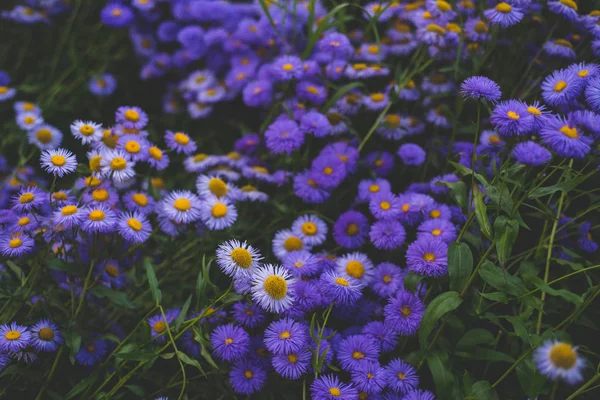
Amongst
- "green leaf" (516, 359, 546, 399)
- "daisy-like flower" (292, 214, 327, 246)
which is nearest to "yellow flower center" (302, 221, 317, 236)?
"daisy-like flower" (292, 214, 327, 246)

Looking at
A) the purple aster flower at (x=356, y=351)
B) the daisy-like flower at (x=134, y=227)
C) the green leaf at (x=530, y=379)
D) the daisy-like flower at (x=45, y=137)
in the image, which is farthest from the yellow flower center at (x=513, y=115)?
the daisy-like flower at (x=45, y=137)

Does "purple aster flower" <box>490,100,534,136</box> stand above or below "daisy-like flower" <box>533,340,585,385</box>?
above

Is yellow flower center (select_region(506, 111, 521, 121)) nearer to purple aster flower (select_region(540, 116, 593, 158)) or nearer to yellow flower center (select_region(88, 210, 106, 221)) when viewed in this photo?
purple aster flower (select_region(540, 116, 593, 158))

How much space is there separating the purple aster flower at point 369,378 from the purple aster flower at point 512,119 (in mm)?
726

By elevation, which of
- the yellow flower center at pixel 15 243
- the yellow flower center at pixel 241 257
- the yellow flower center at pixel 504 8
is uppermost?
the yellow flower center at pixel 504 8

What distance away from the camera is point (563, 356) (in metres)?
1.01

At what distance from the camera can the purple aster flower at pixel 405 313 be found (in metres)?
1.55

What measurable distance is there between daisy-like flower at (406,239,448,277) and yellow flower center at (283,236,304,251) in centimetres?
47

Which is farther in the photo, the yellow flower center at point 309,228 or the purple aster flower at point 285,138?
the purple aster flower at point 285,138

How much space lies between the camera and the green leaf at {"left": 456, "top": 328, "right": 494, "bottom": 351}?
1543 millimetres

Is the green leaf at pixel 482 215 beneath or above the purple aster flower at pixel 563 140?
beneath

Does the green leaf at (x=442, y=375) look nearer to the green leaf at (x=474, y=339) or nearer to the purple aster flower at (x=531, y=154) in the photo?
Result: the green leaf at (x=474, y=339)

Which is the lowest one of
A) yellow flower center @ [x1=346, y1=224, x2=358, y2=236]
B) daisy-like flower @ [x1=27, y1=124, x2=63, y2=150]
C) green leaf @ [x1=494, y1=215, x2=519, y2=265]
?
daisy-like flower @ [x1=27, y1=124, x2=63, y2=150]

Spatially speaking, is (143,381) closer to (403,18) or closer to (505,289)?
(505,289)
